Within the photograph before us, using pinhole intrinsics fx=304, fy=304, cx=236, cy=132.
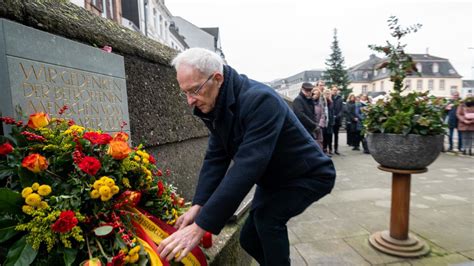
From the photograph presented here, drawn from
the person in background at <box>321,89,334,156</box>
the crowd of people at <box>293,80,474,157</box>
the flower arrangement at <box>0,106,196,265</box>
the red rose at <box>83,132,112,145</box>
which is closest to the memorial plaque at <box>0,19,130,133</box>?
the flower arrangement at <box>0,106,196,265</box>

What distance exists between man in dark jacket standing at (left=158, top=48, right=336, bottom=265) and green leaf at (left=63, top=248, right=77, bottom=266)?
1.14ft

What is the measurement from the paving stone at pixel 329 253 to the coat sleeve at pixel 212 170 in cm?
132

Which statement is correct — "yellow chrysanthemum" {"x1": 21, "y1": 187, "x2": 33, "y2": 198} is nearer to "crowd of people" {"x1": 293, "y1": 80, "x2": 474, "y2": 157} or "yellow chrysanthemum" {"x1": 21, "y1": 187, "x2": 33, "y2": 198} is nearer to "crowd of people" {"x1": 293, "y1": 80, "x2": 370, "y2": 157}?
"crowd of people" {"x1": 293, "y1": 80, "x2": 370, "y2": 157}

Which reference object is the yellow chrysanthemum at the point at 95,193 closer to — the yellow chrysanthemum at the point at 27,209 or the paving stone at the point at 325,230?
the yellow chrysanthemum at the point at 27,209

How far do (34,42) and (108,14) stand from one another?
1947 cm

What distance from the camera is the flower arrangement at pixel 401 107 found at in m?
2.63

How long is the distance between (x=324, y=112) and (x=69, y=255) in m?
7.24

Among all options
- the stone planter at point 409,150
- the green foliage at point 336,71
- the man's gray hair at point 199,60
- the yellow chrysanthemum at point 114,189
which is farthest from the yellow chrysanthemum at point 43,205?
the green foliage at point 336,71

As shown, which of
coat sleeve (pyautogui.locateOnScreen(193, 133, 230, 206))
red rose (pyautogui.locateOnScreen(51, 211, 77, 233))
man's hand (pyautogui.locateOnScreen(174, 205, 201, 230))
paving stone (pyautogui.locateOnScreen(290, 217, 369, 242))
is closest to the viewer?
red rose (pyautogui.locateOnScreen(51, 211, 77, 233))

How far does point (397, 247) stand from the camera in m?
2.78

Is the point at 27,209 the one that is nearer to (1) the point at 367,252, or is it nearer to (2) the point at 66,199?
(2) the point at 66,199

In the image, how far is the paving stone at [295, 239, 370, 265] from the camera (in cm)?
269

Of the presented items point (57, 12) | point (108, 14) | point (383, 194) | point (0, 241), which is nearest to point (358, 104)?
point (383, 194)

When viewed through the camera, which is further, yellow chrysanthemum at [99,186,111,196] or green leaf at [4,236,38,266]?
yellow chrysanthemum at [99,186,111,196]
